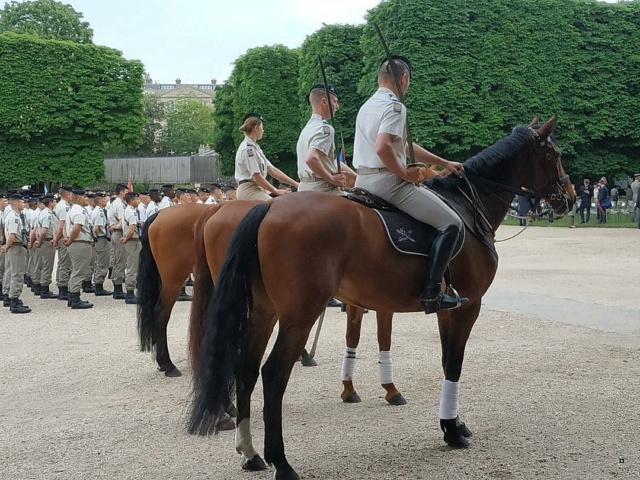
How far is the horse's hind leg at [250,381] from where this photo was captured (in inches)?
234

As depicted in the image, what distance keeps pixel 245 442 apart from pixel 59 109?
49455 millimetres

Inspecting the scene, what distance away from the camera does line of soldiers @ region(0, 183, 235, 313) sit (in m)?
15.6

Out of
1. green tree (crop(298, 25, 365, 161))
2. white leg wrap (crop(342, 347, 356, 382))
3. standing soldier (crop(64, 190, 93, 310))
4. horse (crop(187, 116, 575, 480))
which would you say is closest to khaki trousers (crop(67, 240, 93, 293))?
standing soldier (crop(64, 190, 93, 310))

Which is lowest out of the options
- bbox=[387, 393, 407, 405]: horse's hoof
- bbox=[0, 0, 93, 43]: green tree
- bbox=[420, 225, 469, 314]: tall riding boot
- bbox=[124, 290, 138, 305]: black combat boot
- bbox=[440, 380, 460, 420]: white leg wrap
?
bbox=[124, 290, 138, 305]: black combat boot

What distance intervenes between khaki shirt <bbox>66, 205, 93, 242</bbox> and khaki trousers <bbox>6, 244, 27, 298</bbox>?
100 centimetres

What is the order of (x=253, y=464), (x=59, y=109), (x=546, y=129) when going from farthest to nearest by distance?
1. (x=59, y=109)
2. (x=546, y=129)
3. (x=253, y=464)

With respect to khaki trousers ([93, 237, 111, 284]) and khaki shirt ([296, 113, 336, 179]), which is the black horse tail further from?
khaki trousers ([93, 237, 111, 284])

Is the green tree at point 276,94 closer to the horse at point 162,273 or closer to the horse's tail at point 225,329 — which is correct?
the horse at point 162,273

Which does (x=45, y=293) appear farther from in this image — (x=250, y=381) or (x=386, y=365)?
(x=250, y=381)

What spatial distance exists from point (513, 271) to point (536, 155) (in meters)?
12.8

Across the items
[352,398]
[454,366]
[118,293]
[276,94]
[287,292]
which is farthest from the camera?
[276,94]

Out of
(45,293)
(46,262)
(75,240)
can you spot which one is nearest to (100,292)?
(45,293)

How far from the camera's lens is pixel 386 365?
307 inches

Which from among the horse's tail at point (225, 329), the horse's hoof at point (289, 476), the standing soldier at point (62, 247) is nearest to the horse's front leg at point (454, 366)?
the horse's hoof at point (289, 476)
